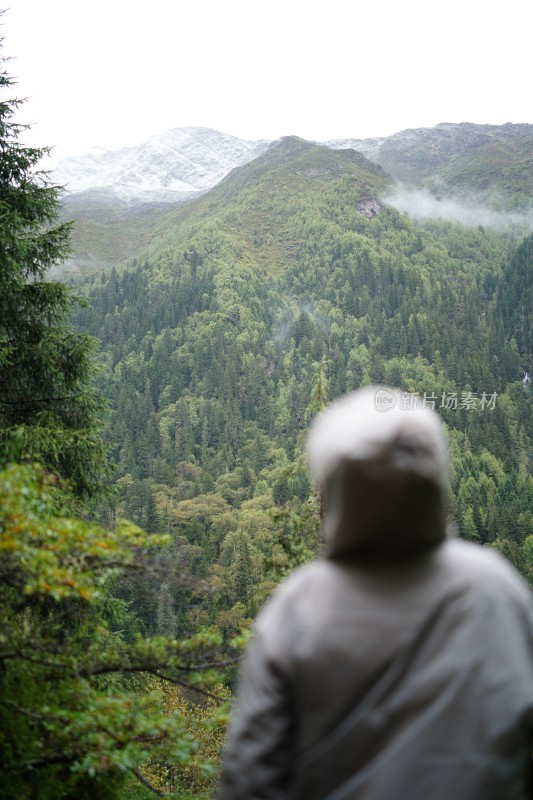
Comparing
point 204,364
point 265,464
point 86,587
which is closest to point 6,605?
point 86,587

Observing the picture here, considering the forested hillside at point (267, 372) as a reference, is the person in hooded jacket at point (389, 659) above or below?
above

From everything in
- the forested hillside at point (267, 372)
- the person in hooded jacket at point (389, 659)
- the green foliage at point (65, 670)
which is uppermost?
the person in hooded jacket at point (389, 659)

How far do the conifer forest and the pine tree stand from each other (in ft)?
0.11

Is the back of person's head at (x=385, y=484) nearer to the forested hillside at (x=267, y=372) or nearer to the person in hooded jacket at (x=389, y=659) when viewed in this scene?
the person in hooded jacket at (x=389, y=659)

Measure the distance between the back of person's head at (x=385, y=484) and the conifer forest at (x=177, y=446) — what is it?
9.58ft

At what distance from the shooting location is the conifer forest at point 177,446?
173 inches

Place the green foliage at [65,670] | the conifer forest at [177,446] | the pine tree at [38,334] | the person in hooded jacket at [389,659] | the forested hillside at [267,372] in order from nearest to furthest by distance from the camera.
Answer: the person in hooded jacket at [389,659] < the green foliage at [65,670] < the conifer forest at [177,446] < the pine tree at [38,334] < the forested hillside at [267,372]

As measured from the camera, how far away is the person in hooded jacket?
1328 millimetres

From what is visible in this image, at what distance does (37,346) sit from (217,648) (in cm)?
541

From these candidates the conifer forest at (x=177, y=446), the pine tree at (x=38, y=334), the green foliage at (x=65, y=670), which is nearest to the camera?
the green foliage at (x=65, y=670)

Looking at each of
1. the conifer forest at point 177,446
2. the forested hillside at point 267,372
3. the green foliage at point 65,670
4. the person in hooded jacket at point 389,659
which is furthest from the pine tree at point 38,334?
the forested hillside at point 267,372

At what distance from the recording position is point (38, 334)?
9.49m

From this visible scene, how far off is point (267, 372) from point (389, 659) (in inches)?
5769

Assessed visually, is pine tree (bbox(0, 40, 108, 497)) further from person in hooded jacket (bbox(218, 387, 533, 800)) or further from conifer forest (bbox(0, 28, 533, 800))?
person in hooded jacket (bbox(218, 387, 533, 800))
